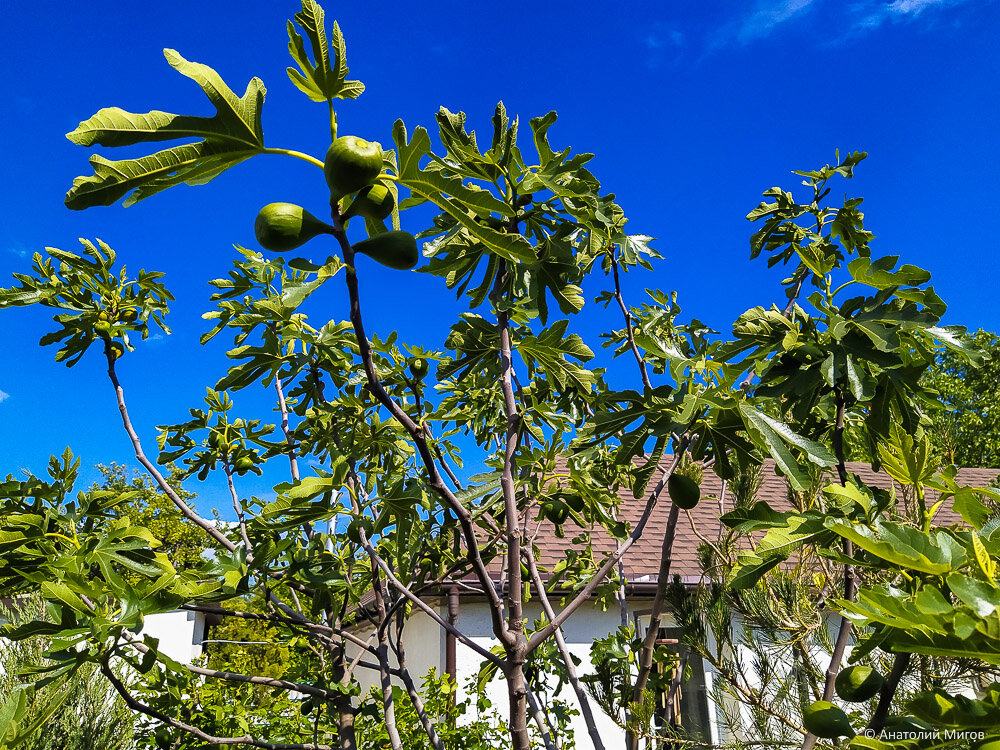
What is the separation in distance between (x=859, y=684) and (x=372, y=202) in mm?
1699

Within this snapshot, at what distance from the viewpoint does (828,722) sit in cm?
160

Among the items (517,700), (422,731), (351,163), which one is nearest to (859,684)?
(517,700)

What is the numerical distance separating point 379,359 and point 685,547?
7550 millimetres

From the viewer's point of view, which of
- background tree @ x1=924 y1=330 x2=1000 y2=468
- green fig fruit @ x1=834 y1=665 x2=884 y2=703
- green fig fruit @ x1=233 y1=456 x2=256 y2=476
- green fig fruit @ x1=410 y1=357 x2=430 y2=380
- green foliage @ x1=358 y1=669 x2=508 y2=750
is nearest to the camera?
green fig fruit @ x1=834 y1=665 x2=884 y2=703

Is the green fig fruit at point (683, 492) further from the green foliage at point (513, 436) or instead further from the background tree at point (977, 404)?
the background tree at point (977, 404)

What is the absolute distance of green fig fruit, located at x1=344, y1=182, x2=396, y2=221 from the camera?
4.08 feet

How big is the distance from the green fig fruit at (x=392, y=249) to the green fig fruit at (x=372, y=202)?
0.05m

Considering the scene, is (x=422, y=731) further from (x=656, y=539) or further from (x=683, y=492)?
(x=656, y=539)

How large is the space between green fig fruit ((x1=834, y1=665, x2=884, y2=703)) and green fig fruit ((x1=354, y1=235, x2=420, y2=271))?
1554 millimetres

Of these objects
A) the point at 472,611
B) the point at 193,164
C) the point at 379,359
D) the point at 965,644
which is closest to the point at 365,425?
the point at 379,359

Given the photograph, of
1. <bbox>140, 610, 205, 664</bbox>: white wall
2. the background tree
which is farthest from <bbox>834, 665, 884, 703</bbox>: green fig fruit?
the background tree

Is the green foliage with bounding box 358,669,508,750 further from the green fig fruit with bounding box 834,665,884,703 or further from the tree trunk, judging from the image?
the green fig fruit with bounding box 834,665,884,703

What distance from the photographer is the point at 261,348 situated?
94.7 inches

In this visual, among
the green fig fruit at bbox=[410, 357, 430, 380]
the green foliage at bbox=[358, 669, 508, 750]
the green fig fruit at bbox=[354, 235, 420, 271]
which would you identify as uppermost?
the green fig fruit at bbox=[410, 357, 430, 380]
